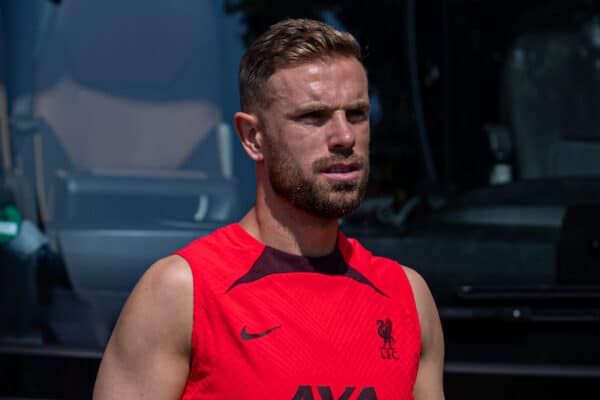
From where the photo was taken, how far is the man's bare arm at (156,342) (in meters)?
2.10

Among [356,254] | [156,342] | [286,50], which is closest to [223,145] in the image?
[356,254]

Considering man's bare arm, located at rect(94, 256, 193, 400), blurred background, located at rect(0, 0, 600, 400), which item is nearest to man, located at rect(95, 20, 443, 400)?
man's bare arm, located at rect(94, 256, 193, 400)

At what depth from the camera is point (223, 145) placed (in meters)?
3.73

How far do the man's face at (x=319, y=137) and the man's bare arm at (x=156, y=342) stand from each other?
0.34 m

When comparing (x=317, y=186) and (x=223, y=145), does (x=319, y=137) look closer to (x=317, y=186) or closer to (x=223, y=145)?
(x=317, y=186)

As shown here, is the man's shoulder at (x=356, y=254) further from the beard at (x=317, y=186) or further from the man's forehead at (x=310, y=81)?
the man's forehead at (x=310, y=81)

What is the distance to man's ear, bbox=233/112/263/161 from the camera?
2.24 m

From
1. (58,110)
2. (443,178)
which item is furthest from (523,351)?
(58,110)

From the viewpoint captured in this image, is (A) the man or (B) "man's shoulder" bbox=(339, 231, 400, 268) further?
(B) "man's shoulder" bbox=(339, 231, 400, 268)

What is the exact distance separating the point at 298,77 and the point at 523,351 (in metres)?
1.48

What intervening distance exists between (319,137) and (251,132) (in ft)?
0.64

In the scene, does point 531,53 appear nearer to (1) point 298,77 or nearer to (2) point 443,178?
(2) point 443,178

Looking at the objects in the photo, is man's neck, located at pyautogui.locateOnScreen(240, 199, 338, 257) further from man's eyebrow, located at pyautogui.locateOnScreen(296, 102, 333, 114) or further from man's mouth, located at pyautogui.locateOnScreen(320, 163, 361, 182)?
man's eyebrow, located at pyautogui.locateOnScreen(296, 102, 333, 114)

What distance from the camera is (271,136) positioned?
86.8 inches
